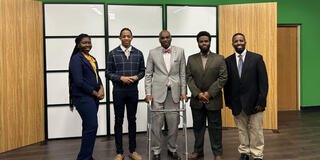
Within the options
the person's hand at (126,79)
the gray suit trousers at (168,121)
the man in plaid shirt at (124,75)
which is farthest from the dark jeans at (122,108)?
the gray suit trousers at (168,121)

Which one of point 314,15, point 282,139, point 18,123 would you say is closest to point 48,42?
point 18,123

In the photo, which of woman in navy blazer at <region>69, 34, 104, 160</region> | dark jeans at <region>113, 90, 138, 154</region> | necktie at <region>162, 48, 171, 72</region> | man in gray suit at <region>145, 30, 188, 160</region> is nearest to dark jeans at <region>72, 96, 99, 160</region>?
woman in navy blazer at <region>69, 34, 104, 160</region>

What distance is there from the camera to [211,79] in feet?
10.8

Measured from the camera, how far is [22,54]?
13.7 feet

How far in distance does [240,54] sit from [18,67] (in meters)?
3.33

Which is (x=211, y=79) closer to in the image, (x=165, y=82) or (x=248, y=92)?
(x=248, y=92)

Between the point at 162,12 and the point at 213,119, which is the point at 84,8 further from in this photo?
the point at 213,119

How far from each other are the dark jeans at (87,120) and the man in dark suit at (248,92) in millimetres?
1709

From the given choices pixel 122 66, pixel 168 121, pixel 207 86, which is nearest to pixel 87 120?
pixel 122 66

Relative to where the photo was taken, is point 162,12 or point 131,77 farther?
point 162,12

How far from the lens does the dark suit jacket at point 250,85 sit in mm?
3139

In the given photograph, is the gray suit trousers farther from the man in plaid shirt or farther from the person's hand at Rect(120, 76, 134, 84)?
the person's hand at Rect(120, 76, 134, 84)

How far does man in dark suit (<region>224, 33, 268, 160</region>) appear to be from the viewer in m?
3.15

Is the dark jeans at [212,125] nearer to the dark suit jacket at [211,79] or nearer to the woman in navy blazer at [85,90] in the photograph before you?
the dark suit jacket at [211,79]
